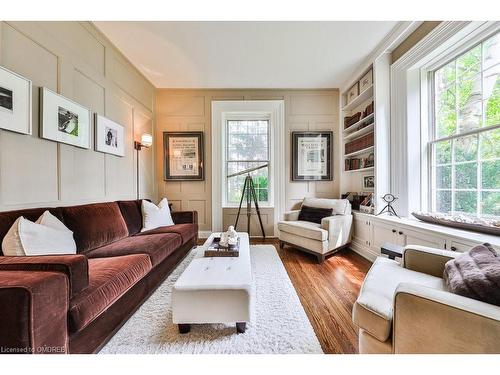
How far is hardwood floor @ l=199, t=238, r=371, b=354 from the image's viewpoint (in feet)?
4.60

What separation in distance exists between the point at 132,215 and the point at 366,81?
381 centimetres

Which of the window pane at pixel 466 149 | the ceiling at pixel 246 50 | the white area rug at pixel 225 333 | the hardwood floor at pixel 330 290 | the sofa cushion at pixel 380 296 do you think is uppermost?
the ceiling at pixel 246 50

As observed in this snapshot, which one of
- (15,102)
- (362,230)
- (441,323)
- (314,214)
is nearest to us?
(441,323)

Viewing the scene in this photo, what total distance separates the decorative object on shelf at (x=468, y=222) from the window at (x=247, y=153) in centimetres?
253

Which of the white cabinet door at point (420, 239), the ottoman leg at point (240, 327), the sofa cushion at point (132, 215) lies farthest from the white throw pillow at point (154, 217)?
the white cabinet door at point (420, 239)

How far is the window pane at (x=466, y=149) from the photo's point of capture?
78.3 inches

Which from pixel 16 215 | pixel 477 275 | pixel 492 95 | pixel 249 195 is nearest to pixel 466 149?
pixel 492 95

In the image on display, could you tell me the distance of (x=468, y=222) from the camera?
179cm

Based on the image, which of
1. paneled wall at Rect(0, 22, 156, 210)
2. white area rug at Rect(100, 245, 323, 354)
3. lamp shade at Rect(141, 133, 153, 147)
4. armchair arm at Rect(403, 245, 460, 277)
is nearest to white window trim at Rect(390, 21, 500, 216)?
armchair arm at Rect(403, 245, 460, 277)

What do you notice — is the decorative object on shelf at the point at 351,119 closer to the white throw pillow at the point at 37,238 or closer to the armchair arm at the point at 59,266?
the armchair arm at the point at 59,266

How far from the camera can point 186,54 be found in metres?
2.91

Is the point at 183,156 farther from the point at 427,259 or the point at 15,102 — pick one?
the point at 427,259

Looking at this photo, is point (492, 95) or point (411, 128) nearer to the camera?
point (492, 95)
